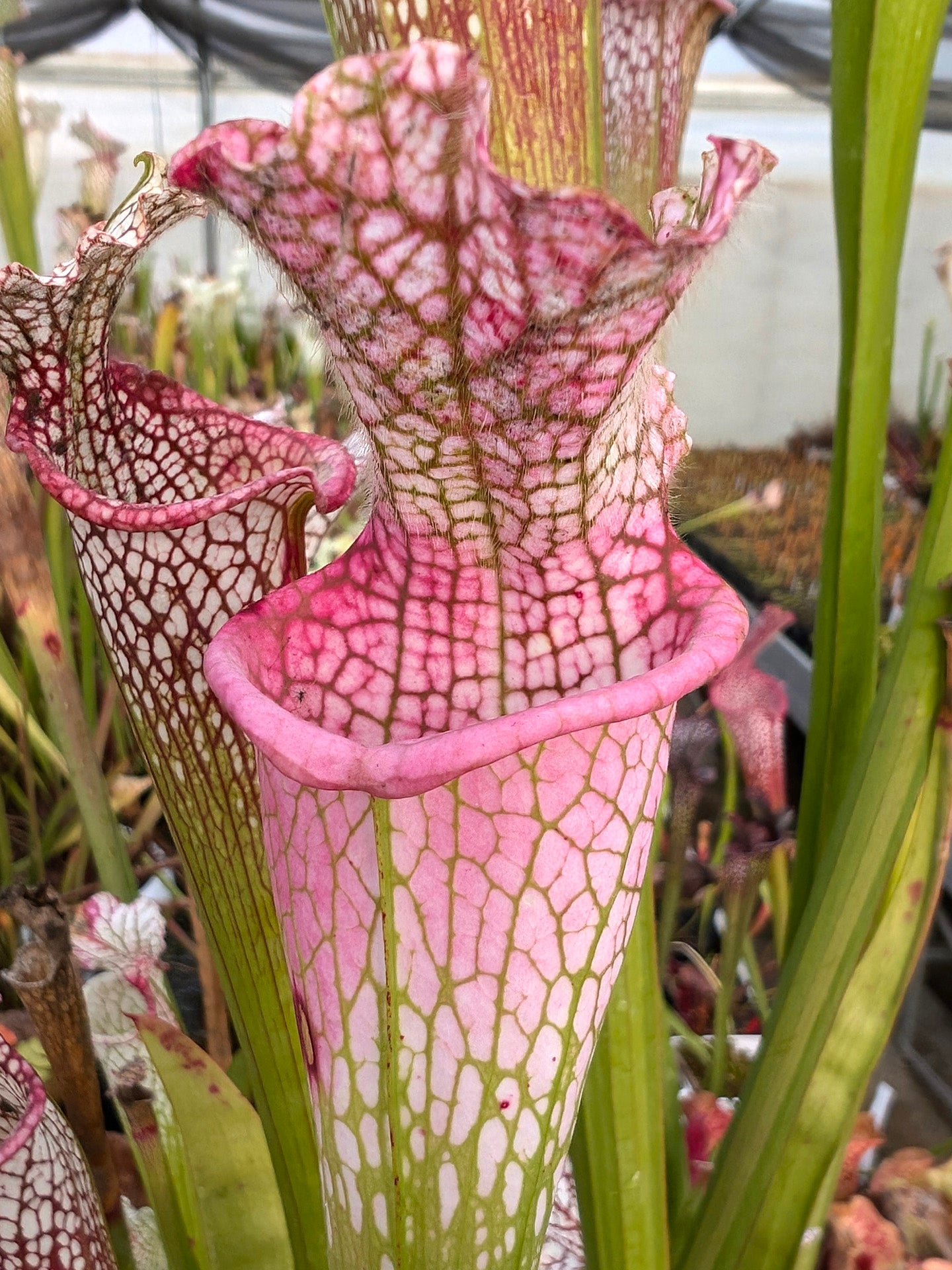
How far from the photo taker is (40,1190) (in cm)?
40

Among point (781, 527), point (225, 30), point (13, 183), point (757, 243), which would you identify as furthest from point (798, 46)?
point (13, 183)

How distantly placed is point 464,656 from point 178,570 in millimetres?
135

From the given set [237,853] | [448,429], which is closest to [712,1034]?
[237,853]

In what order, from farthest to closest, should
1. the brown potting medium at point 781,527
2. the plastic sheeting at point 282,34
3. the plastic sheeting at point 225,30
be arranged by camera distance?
the plastic sheeting at point 225,30 < the brown potting medium at point 781,527 < the plastic sheeting at point 282,34

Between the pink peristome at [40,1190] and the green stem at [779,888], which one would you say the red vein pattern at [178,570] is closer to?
the pink peristome at [40,1190]

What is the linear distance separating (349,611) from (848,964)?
28cm

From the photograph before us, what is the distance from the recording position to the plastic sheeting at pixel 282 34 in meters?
2.27

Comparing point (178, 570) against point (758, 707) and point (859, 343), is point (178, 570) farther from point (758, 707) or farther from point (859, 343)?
point (758, 707)

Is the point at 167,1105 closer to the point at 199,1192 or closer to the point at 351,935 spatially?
the point at 199,1192

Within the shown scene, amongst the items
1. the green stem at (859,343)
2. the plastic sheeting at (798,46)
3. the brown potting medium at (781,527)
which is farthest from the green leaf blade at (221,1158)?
the plastic sheeting at (798,46)

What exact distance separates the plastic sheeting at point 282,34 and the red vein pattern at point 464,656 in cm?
231

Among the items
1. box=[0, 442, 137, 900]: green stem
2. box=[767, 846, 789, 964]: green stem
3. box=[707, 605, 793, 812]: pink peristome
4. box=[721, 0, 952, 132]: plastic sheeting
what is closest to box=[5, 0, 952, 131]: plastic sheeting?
box=[721, 0, 952, 132]: plastic sheeting

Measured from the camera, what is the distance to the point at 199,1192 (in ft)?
1.43

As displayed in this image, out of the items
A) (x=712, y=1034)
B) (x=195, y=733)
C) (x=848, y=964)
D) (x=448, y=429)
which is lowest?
(x=712, y=1034)
